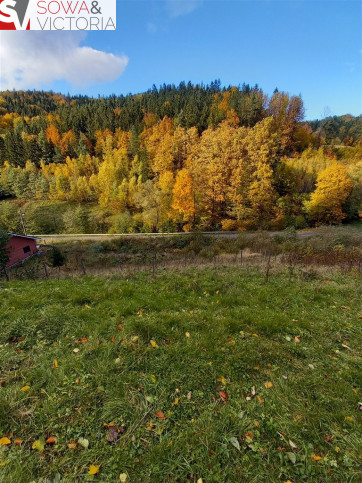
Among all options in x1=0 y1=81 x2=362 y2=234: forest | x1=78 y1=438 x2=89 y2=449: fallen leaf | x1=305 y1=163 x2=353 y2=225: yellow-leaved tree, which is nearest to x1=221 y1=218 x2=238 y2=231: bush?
x1=0 y1=81 x2=362 y2=234: forest

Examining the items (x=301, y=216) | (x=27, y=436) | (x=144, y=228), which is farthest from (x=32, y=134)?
(x=27, y=436)

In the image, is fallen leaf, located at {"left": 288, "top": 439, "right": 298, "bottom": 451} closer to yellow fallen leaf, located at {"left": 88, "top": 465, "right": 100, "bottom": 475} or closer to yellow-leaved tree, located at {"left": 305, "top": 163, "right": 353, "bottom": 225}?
yellow fallen leaf, located at {"left": 88, "top": 465, "right": 100, "bottom": 475}

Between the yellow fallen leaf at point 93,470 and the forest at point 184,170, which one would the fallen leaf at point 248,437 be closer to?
the yellow fallen leaf at point 93,470

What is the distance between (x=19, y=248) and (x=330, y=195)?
4077cm

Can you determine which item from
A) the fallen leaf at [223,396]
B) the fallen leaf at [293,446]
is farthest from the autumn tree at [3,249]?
the fallen leaf at [293,446]

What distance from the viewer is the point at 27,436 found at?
2402 millimetres

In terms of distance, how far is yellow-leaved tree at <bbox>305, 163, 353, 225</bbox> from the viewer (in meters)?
27.6

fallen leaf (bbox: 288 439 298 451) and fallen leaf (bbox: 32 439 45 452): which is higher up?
fallen leaf (bbox: 32 439 45 452)

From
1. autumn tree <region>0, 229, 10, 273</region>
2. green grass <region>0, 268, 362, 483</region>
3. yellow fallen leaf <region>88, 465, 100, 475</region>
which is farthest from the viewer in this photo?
autumn tree <region>0, 229, 10, 273</region>

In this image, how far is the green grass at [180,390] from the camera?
7.30 ft

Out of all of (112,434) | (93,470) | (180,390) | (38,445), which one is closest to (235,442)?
(180,390)

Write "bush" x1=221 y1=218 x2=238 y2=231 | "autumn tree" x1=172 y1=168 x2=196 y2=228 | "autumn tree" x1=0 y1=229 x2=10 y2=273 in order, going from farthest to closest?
"bush" x1=221 y1=218 x2=238 y2=231
"autumn tree" x1=172 y1=168 x2=196 y2=228
"autumn tree" x1=0 y1=229 x2=10 y2=273

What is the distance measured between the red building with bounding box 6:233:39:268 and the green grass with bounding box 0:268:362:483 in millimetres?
22781

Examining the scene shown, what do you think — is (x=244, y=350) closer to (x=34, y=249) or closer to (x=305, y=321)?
(x=305, y=321)
